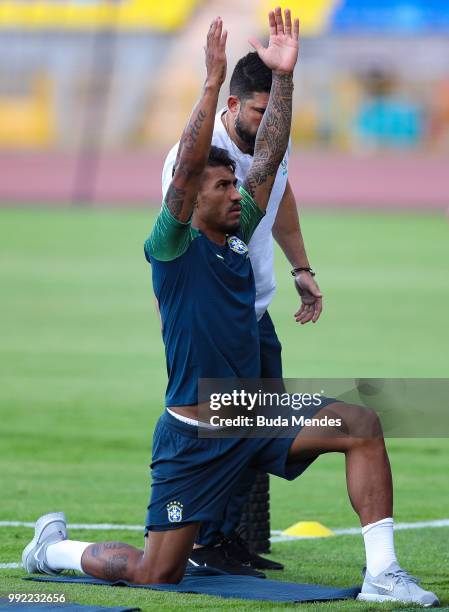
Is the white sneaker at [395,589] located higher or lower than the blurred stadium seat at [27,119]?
lower

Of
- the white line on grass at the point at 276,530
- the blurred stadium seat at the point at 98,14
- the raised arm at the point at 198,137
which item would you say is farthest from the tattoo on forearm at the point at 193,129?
the blurred stadium seat at the point at 98,14

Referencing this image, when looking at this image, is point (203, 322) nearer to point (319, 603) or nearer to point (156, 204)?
point (319, 603)

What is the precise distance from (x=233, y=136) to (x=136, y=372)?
6945mm

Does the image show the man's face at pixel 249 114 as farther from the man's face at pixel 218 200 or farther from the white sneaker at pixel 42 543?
the white sneaker at pixel 42 543

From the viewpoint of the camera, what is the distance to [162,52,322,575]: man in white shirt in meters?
6.73

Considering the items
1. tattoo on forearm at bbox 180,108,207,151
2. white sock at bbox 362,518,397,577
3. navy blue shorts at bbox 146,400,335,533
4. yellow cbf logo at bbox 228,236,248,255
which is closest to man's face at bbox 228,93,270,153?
yellow cbf logo at bbox 228,236,248,255

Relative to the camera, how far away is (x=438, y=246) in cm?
2762

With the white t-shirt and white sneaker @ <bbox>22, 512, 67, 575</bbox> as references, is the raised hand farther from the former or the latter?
white sneaker @ <bbox>22, 512, 67, 575</bbox>

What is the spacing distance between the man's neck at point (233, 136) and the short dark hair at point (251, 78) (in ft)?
0.48

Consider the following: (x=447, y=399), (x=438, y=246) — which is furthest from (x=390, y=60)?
(x=447, y=399)

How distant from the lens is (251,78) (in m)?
6.73

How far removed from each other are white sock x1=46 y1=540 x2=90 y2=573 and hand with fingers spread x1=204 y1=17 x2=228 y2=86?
2104mm

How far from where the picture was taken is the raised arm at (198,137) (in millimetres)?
5734

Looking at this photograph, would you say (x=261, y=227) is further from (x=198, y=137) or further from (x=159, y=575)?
(x=159, y=575)
